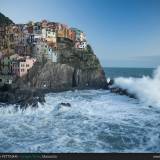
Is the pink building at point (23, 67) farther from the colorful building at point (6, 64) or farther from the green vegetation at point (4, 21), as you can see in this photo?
the green vegetation at point (4, 21)

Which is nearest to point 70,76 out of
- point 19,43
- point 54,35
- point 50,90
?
point 54,35

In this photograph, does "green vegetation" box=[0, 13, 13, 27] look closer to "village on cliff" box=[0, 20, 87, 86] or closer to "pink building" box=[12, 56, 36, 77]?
"village on cliff" box=[0, 20, 87, 86]

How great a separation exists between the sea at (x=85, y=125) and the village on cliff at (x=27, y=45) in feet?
2.25

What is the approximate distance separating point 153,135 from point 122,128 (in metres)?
0.48

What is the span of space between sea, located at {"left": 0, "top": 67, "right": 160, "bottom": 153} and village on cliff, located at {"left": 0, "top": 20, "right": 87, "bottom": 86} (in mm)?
685

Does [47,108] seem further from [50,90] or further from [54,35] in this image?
[54,35]

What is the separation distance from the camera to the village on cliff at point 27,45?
516cm

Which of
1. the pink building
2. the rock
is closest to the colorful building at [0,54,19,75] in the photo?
the pink building

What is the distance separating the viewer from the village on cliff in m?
5.16

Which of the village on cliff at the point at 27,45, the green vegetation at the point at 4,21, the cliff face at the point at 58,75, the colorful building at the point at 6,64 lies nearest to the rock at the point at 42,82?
the cliff face at the point at 58,75

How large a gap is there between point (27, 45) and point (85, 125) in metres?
1.91

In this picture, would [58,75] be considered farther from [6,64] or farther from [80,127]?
[80,127]

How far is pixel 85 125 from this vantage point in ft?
16.5

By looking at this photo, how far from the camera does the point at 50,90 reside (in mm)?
6168
